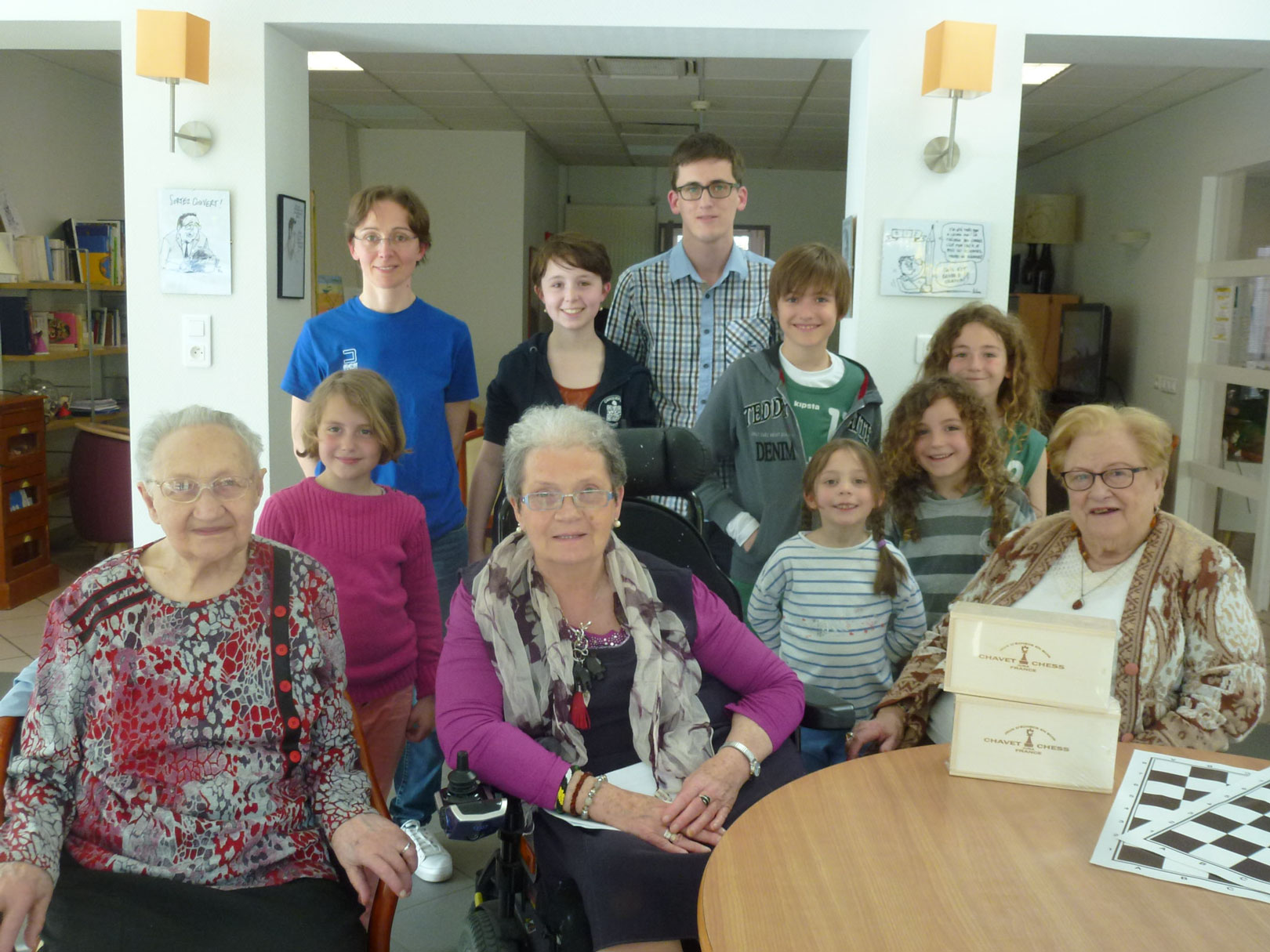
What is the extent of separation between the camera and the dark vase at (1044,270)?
29.2 ft

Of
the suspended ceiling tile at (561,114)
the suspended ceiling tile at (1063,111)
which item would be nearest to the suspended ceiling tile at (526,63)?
the suspended ceiling tile at (561,114)

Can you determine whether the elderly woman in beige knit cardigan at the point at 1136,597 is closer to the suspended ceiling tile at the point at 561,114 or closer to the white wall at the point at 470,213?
the suspended ceiling tile at the point at 561,114

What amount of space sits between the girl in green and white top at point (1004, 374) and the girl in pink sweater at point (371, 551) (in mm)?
1389

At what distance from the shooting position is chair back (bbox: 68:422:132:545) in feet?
18.1

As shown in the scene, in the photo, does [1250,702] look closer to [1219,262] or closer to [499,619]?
[499,619]

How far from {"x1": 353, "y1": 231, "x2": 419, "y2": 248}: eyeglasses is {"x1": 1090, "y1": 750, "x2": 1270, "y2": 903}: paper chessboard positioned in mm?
2076

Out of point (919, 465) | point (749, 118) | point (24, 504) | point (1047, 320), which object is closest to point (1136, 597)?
point (919, 465)

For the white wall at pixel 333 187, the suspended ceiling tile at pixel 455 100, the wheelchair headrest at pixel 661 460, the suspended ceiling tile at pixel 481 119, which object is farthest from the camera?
the white wall at pixel 333 187

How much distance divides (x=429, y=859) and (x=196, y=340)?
210 centimetres

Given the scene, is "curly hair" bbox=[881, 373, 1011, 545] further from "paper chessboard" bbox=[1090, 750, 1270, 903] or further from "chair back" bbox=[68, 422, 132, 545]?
"chair back" bbox=[68, 422, 132, 545]

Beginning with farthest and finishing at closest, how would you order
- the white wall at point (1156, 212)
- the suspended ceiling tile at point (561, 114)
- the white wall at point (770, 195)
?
the white wall at point (770, 195)
the suspended ceiling tile at point (561, 114)
the white wall at point (1156, 212)

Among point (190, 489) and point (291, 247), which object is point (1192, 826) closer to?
point (190, 489)

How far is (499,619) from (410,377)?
1.14 m

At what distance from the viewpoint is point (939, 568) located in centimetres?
248
